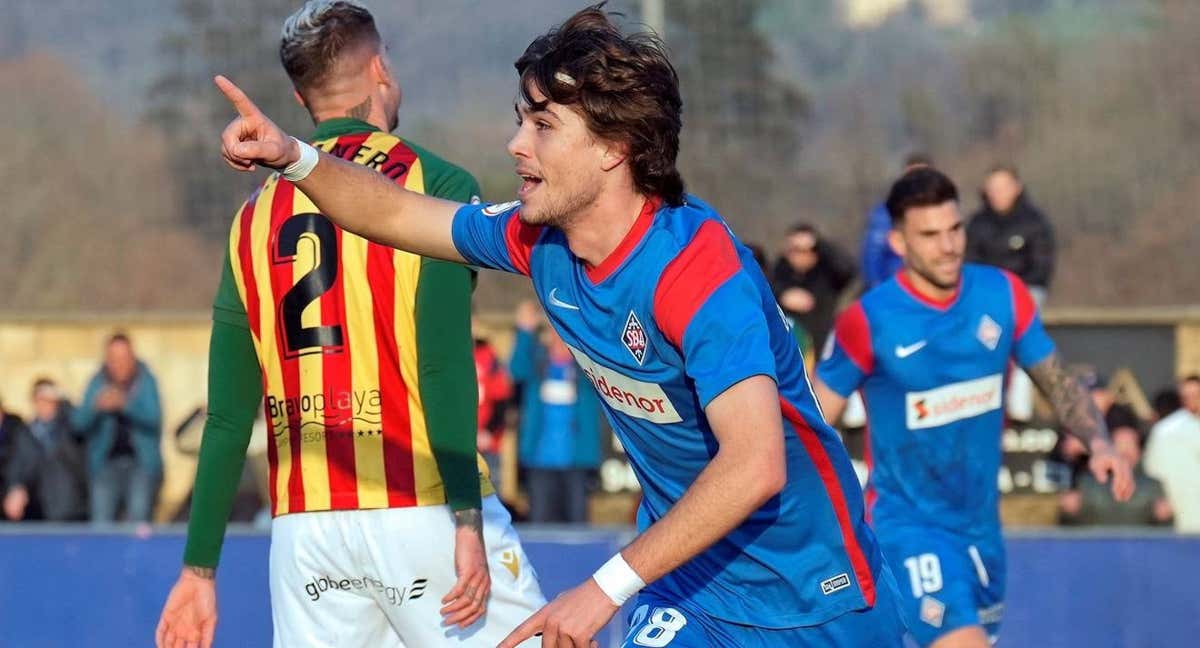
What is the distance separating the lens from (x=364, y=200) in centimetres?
428

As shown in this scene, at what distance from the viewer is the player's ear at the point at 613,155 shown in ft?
12.9

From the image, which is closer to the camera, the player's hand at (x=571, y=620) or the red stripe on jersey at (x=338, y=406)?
the player's hand at (x=571, y=620)

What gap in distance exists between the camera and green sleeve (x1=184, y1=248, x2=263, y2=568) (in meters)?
4.85

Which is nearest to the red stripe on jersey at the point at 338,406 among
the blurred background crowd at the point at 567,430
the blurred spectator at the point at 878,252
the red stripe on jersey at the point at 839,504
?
the red stripe on jersey at the point at 839,504

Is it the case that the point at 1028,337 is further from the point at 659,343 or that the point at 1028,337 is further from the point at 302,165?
the point at 302,165

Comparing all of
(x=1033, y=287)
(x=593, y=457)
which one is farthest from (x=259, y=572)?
(x=1033, y=287)

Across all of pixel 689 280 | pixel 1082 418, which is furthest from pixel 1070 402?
pixel 689 280

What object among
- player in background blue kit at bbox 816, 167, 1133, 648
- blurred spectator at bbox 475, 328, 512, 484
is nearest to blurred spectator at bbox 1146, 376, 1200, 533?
player in background blue kit at bbox 816, 167, 1133, 648

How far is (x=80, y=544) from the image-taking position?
9.76 metres

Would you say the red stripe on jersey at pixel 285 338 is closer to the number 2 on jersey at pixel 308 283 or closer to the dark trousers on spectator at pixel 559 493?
the number 2 on jersey at pixel 308 283

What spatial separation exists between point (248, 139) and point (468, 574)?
128 centimetres

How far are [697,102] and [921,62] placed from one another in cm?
176

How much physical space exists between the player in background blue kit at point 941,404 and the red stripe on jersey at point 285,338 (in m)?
2.47

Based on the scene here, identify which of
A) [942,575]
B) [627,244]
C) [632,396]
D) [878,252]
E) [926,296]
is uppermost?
[878,252]
